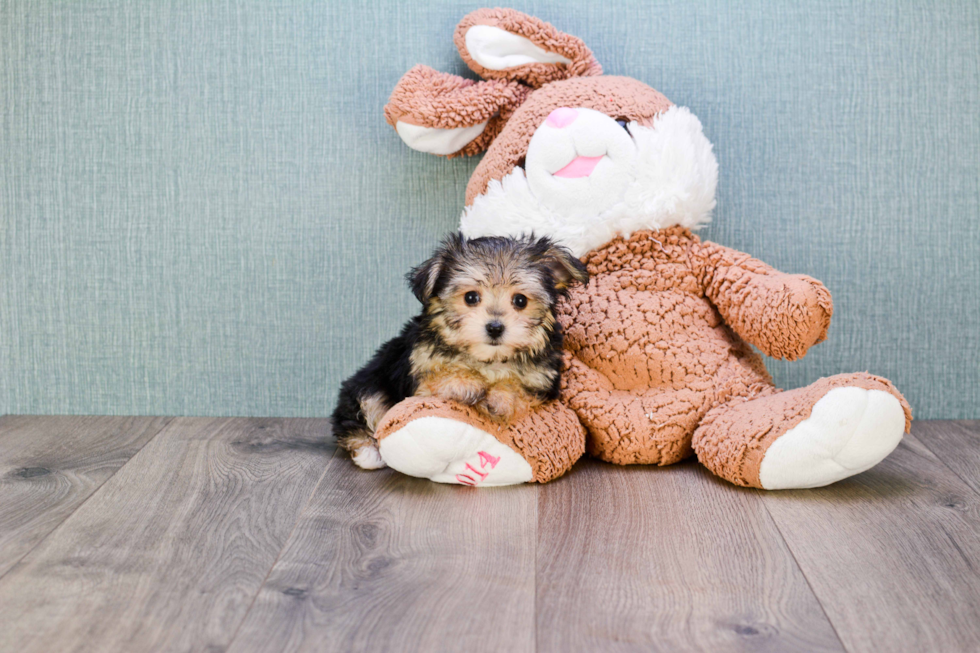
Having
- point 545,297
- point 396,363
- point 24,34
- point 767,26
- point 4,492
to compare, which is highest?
point 767,26

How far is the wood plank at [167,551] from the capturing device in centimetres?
115

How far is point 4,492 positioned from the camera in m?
1.71

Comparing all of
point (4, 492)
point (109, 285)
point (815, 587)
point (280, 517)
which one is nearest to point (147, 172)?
point (109, 285)

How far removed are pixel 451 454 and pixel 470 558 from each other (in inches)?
12.1

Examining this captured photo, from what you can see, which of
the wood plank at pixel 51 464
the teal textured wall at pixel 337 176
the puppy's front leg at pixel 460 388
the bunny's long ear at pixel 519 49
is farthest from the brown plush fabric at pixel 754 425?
the wood plank at pixel 51 464

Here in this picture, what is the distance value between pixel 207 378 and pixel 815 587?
1.68 meters

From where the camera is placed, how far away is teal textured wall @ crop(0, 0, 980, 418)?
85.1 inches

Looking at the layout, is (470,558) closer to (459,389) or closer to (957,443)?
(459,389)

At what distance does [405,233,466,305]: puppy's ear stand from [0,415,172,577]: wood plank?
82cm

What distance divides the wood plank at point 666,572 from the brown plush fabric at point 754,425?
6 centimetres

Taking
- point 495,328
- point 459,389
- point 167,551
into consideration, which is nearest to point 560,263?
point 495,328

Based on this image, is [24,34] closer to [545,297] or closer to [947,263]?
[545,297]

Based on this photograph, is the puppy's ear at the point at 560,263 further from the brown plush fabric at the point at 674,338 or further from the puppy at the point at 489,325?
the brown plush fabric at the point at 674,338

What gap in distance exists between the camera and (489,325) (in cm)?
156
